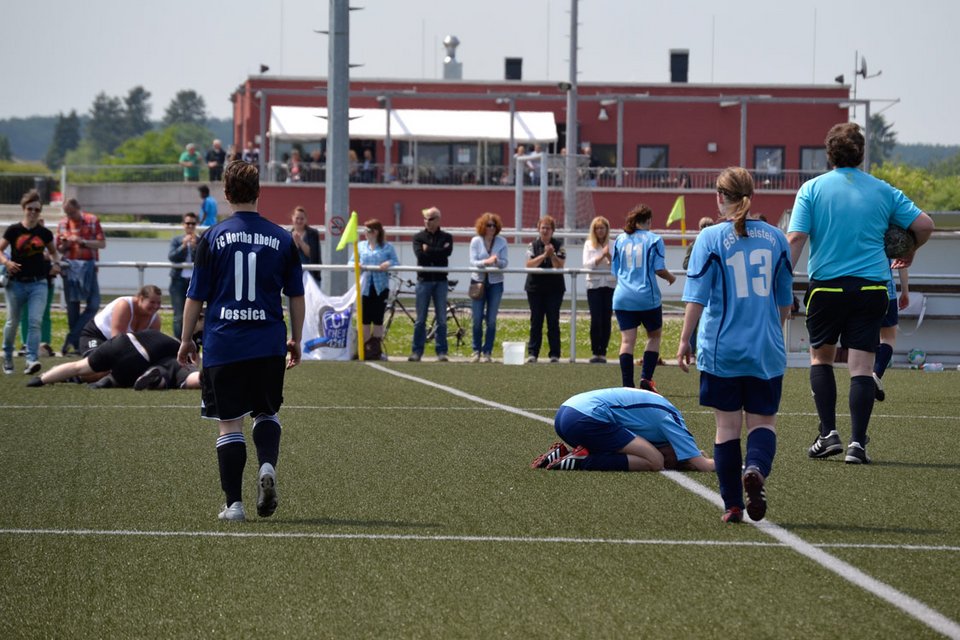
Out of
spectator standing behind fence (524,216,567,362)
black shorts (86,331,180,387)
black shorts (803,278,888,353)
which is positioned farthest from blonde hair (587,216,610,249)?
black shorts (803,278,888,353)

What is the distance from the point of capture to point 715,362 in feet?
22.1

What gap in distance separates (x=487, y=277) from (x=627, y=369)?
570 cm

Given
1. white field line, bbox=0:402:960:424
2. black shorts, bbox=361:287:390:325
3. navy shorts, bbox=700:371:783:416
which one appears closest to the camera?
navy shorts, bbox=700:371:783:416

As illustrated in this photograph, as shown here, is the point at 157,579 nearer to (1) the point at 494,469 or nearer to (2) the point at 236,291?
(2) the point at 236,291

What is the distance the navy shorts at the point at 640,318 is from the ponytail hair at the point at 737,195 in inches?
249

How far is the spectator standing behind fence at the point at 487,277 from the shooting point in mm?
18609

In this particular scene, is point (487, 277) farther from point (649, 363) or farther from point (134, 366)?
point (134, 366)

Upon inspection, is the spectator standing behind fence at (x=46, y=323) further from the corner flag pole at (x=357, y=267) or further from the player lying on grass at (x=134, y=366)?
the corner flag pole at (x=357, y=267)

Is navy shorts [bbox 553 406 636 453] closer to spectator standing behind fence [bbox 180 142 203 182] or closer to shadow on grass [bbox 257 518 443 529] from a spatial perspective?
shadow on grass [bbox 257 518 443 529]

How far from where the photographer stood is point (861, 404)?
29.1ft

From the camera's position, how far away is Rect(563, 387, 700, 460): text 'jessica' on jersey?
8430mm

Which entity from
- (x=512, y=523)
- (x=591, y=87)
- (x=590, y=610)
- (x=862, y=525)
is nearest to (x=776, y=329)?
(x=862, y=525)

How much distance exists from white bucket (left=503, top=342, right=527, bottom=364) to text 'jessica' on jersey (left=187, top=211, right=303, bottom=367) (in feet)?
36.2

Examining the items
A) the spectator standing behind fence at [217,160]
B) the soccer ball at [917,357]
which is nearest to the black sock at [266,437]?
the soccer ball at [917,357]
